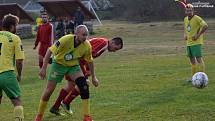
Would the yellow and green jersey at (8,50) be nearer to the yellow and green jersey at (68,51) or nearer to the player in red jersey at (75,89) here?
the yellow and green jersey at (68,51)

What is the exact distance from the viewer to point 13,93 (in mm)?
8438

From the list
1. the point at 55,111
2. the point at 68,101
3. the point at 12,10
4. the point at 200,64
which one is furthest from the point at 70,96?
the point at 12,10

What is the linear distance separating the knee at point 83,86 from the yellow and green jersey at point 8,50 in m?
1.37

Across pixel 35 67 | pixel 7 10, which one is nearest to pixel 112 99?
pixel 35 67

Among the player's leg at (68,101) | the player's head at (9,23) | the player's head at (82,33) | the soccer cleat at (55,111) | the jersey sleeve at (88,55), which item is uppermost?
the player's head at (9,23)

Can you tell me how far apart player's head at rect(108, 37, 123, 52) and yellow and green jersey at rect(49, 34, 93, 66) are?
2.34 ft

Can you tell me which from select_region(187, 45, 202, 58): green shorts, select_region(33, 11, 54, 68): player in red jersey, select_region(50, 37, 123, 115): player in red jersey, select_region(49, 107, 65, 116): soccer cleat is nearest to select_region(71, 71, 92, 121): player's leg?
select_region(50, 37, 123, 115): player in red jersey

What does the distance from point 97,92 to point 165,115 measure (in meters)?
3.58

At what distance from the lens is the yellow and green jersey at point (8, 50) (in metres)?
8.38

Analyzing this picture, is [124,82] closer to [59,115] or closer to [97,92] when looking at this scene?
[97,92]

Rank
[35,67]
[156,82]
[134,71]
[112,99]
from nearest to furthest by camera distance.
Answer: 1. [112,99]
2. [156,82]
3. [134,71]
4. [35,67]

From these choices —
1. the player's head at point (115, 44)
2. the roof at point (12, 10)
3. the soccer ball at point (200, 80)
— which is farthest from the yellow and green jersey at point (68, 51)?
the roof at point (12, 10)

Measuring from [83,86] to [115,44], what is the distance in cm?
112

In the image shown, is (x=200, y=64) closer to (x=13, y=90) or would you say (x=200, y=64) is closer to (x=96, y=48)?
(x=96, y=48)
